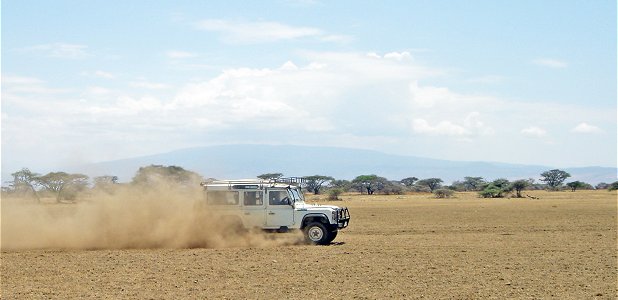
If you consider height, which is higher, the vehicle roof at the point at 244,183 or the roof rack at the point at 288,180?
the roof rack at the point at 288,180

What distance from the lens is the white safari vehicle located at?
24031 millimetres

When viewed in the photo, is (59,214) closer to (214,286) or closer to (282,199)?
(282,199)

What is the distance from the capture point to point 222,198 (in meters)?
24.4

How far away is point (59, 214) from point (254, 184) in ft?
27.4

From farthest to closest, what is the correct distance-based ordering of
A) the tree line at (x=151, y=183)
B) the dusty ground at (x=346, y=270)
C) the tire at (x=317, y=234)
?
the tree line at (x=151, y=183)
the tire at (x=317, y=234)
the dusty ground at (x=346, y=270)

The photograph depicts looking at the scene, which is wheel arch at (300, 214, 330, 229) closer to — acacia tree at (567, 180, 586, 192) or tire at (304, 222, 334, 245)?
tire at (304, 222, 334, 245)

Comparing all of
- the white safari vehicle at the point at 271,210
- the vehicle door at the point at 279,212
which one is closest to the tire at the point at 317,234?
the white safari vehicle at the point at 271,210

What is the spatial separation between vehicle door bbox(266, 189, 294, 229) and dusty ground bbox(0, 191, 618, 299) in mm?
792

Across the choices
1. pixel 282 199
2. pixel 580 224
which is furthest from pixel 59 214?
pixel 580 224

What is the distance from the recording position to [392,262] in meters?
18.8

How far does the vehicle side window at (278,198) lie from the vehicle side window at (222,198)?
1.14 metres

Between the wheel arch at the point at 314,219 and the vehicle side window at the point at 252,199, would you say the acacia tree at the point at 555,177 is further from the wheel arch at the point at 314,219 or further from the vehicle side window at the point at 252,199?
Answer: the vehicle side window at the point at 252,199

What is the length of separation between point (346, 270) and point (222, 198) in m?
8.07

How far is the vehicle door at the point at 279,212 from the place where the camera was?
24.2 meters
